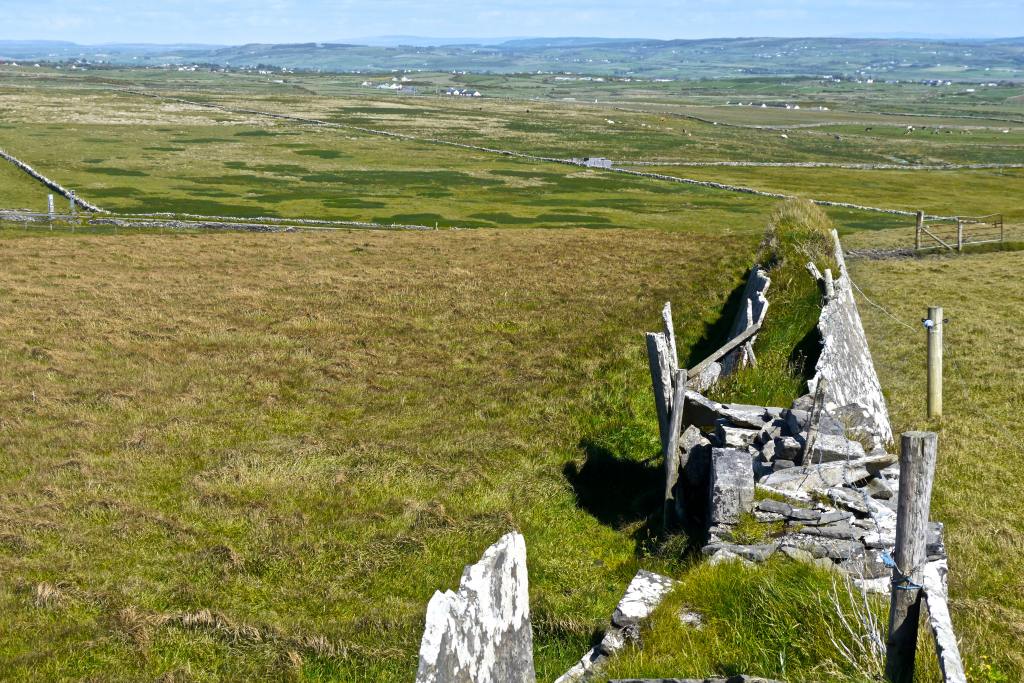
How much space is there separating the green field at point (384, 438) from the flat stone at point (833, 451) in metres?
1.51

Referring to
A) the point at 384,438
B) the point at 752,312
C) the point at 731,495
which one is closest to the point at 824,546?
the point at 731,495

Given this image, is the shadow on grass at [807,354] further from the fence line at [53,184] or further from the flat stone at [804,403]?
the fence line at [53,184]

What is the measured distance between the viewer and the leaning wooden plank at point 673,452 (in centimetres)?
1302

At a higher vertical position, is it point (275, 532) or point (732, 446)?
point (732, 446)

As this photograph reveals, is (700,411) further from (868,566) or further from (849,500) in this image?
(868,566)

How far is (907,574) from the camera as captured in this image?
7.41 m

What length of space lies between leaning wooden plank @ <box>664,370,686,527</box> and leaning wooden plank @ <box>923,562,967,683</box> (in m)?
5.26

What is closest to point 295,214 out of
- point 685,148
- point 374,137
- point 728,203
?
point 728,203

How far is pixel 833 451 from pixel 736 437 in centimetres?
158

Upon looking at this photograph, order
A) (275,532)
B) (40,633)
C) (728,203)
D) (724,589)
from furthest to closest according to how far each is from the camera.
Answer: (728,203), (275,532), (40,633), (724,589)

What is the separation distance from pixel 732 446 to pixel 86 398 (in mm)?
12841

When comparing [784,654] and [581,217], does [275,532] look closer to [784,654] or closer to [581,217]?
[784,654]

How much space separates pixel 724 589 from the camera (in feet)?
30.2

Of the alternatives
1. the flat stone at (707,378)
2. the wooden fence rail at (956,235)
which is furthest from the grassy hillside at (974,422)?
the wooden fence rail at (956,235)
